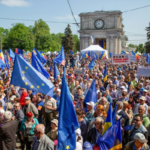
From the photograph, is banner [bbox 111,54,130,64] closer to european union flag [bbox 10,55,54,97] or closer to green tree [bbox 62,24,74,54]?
european union flag [bbox 10,55,54,97]

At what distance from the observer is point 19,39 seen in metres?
69.4

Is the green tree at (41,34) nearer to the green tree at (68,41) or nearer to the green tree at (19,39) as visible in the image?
the green tree at (19,39)

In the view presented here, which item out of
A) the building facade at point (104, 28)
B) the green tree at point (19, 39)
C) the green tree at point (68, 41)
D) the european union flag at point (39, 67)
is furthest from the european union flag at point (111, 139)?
the green tree at point (19, 39)

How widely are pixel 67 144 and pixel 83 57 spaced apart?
31.6 metres

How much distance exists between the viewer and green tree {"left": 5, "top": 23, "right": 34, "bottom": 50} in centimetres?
6656

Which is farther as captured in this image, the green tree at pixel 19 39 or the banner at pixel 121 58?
the green tree at pixel 19 39

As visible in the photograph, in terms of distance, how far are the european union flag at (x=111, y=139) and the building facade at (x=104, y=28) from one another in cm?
5789

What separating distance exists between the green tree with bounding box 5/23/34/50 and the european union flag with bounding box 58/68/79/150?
6310 centimetres

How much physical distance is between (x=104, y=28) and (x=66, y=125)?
6011 cm

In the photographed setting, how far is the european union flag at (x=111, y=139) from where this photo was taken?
15.2 feet

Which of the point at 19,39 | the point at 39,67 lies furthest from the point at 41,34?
the point at 39,67

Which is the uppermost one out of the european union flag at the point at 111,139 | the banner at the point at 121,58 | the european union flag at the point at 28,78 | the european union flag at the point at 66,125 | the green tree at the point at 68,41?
the green tree at the point at 68,41

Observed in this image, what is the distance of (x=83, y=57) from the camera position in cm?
3559

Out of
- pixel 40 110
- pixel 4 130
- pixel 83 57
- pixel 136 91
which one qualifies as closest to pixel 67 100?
pixel 4 130
